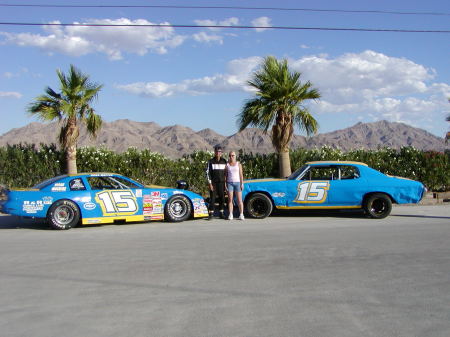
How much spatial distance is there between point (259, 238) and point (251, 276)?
9.50 ft

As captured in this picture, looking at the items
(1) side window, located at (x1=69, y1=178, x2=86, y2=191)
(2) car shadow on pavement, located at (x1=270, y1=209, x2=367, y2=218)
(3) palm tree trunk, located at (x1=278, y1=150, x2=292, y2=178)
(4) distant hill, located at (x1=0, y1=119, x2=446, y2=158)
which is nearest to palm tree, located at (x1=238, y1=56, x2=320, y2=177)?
(3) palm tree trunk, located at (x1=278, y1=150, x2=292, y2=178)

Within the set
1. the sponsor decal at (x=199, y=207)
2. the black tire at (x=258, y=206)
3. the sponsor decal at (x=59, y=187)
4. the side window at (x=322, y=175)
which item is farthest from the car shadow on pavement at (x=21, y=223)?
the side window at (x=322, y=175)

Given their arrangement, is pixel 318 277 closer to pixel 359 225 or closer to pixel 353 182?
pixel 359 225

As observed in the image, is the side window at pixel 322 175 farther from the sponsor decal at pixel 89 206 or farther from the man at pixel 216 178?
the sponsor decal at pixel 89 206

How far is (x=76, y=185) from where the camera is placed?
436 inches

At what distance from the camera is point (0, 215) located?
13.5 m

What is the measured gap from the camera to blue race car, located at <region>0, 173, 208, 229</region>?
418 inches

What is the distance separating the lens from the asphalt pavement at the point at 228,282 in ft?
14.8

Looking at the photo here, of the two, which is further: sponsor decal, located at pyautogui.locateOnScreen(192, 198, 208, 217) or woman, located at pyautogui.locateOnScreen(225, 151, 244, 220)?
woman, located at pyautogui.locateOnScreen(225, 151, 244, 220)

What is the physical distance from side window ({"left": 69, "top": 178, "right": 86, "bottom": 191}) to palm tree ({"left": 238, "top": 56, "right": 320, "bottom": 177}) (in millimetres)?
6508

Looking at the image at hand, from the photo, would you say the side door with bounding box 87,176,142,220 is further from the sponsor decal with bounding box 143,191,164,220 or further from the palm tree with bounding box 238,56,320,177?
the palm tree with bounding box 238,56,320,177

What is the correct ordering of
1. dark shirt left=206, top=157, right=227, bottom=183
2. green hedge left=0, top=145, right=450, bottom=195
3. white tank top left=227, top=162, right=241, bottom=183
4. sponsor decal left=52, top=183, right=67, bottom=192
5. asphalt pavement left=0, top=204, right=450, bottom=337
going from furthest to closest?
1. green hedge left=0, top=145, right=450, bottom=195
2. dark shirt left=206, top=157, right=227, bottom=183
3. white tank top left=227, top=162, right=241, bottom=183
4. sponsor decal left=52, top=183, right=67, bottom=192
5. asphalt pavement left=0, top=204, right=450, bottom=337

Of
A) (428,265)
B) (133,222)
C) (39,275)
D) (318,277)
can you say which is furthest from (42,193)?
(428,265)

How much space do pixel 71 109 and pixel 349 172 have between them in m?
8.49
